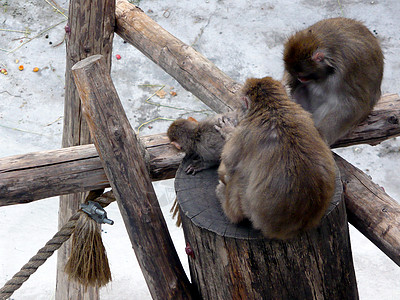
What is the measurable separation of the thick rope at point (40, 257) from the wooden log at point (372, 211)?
1.69m

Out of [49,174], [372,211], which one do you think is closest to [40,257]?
[49,174]

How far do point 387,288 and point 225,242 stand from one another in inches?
147

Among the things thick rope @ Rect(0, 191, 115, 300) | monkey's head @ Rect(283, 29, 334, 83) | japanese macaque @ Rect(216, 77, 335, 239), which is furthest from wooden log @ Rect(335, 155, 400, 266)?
thick rope @ Rect(0, 191, 115, 300)

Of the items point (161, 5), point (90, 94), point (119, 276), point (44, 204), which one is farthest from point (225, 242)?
point (161, 5)

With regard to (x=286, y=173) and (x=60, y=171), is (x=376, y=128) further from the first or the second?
(x=60, y=171)

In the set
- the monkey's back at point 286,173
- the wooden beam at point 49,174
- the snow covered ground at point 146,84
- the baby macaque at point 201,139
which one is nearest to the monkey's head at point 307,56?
the baby macaque at point 201,139

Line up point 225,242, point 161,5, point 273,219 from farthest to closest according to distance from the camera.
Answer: point 161,5, point 225,242, point 273,219

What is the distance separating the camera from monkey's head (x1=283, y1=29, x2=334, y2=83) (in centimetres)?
351

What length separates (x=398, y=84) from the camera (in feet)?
24.4

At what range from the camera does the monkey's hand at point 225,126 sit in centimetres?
349

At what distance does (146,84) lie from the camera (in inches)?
300

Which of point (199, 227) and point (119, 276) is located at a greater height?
point (199, 227)

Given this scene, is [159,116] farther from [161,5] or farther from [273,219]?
[273,219]

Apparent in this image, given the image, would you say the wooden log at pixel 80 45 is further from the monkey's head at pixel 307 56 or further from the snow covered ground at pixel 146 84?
the snow covered ground at pixel 146 84
